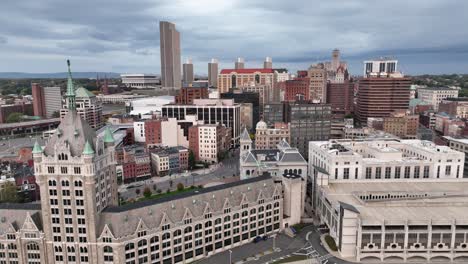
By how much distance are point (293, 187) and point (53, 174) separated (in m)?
77.7

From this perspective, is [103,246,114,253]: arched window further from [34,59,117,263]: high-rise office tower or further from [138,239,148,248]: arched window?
[138,239,148,248]: arched window

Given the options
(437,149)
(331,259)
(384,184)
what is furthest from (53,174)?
(437,149)

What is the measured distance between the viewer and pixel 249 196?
11662 cm

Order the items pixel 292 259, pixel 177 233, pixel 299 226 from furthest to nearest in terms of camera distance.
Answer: pixel 299 226, pixel 292 259, pixel 177 233

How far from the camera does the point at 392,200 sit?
120438 millimetres

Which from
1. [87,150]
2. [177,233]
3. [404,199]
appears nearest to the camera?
[87,150]

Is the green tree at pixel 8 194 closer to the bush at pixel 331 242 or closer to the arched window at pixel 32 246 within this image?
the arched window at pixel 32 246

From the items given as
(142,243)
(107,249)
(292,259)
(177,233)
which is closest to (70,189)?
(107,249)

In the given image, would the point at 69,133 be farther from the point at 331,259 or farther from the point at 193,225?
the point at 331,259

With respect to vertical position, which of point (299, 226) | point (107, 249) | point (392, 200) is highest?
point (392, 200)

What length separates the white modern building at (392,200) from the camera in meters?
103

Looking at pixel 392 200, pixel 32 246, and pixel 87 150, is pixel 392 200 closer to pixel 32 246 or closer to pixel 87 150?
pixel 87 150

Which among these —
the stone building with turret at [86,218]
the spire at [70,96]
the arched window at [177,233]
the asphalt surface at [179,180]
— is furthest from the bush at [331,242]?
the spire at [70,96]

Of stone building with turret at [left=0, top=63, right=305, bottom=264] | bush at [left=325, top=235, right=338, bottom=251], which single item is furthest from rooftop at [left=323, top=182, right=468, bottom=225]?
stone building with turret at [left=0, top=63, right=305, bottom=264]
